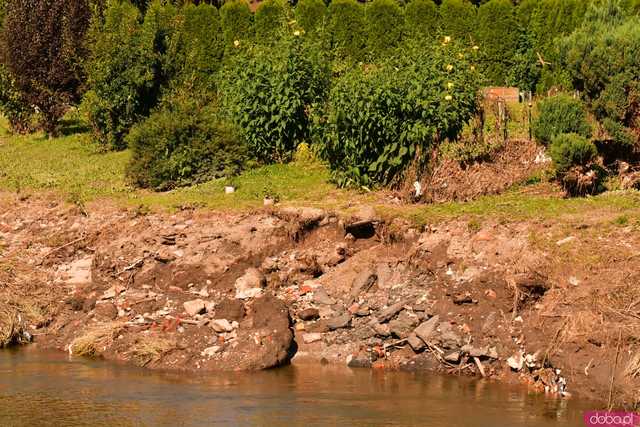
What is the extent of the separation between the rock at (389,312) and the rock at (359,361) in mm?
530

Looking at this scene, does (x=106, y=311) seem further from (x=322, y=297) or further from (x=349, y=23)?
(x=349, y=23)

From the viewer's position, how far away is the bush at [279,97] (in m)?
19.6

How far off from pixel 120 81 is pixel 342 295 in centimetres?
955

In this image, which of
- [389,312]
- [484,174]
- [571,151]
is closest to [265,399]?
[389,312]

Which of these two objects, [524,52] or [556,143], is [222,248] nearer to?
[556,143]

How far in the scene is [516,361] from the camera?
13469 millimetres

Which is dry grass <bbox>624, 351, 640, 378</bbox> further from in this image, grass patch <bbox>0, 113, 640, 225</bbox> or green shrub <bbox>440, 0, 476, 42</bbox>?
green shrub <bbox>440, 0, 476, 42</bbox>

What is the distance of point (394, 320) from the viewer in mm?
14445

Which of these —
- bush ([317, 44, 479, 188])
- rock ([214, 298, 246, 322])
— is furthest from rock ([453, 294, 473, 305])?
bush ([317, 44, 479, 188])

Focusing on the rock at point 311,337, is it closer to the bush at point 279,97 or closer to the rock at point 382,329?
the rock at point 382,329

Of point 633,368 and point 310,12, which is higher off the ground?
point 310,12

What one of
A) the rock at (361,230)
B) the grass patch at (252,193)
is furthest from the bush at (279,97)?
the rock at (361,230)

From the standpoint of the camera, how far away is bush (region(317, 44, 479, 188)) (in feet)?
57.9

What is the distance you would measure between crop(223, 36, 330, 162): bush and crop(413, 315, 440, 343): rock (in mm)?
6319
